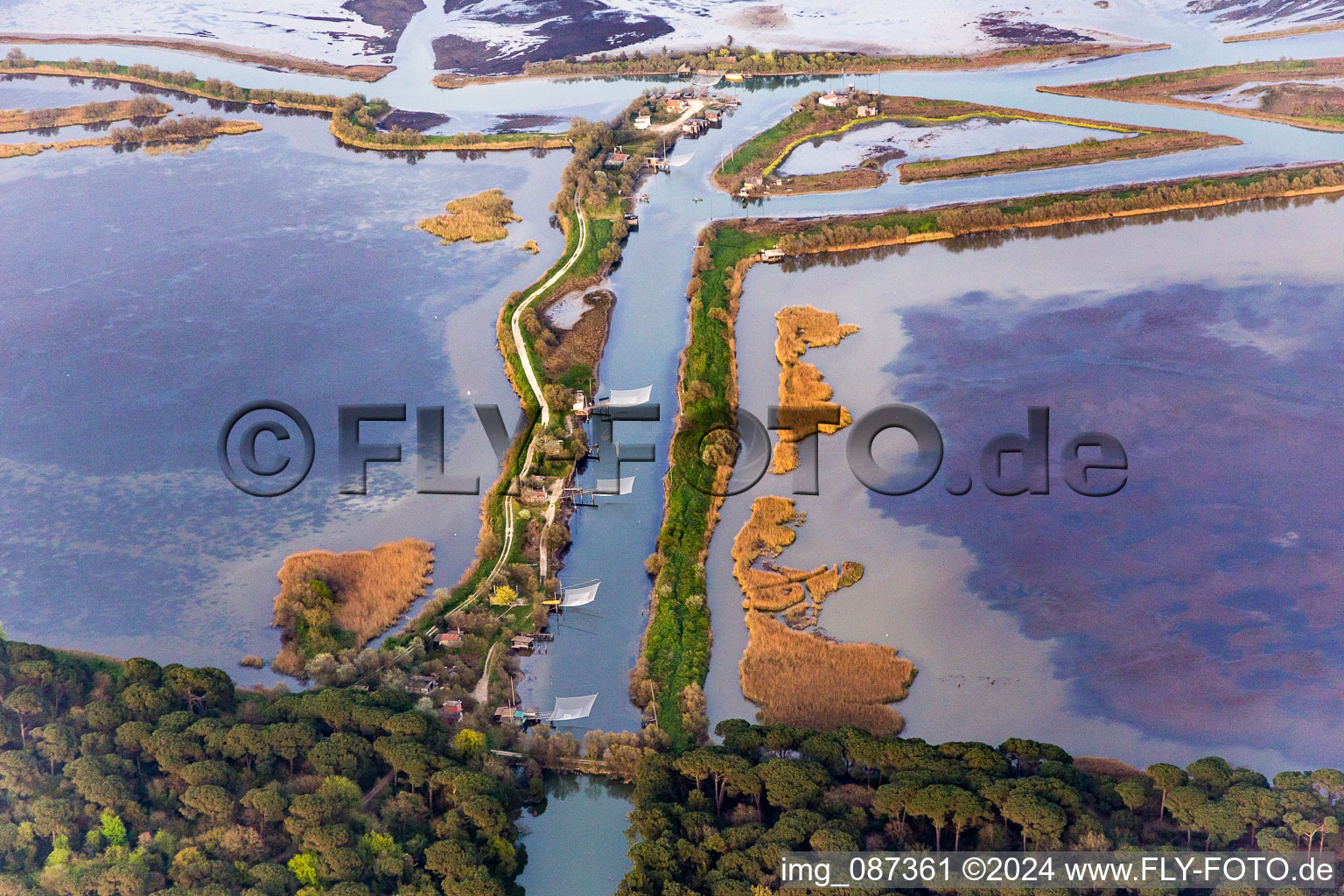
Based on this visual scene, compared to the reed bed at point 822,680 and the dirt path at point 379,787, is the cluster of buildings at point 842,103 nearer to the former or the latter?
the reed bed at point 822,680

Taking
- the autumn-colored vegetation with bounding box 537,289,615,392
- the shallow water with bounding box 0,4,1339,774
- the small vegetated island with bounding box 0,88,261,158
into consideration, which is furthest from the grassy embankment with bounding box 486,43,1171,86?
the autumn-colored vegetation with bounding box 537,289,615,392

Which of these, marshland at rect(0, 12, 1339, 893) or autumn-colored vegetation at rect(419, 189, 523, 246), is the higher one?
autumn-colored vegetation at rect(419, 189, 523, 246)

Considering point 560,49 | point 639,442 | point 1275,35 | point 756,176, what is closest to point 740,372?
point 639,442

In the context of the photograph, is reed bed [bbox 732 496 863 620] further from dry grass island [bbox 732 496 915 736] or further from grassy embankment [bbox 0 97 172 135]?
grassy embankment [bbox 0 97 172 135]

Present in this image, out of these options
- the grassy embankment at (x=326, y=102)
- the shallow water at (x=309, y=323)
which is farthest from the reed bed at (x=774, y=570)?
the grassy embankment at (x=326, y=102)

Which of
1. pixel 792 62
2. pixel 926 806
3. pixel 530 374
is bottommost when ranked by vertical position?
pixel 926 806

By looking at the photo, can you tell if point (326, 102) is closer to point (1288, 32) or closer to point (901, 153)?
point (901, 153)

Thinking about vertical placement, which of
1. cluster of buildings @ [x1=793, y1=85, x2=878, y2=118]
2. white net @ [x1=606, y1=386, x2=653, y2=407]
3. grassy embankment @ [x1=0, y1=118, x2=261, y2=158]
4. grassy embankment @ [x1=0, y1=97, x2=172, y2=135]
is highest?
cluster of buildings @ [x1=793, y1=85, x2=878, y2=118]

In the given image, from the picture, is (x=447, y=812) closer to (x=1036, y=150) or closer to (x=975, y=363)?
(x=975, y=363)

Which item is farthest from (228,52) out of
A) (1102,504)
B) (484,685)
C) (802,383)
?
(1102,504)
